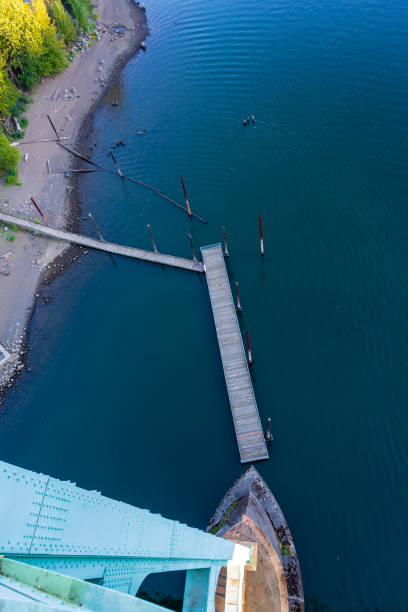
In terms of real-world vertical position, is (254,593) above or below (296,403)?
below

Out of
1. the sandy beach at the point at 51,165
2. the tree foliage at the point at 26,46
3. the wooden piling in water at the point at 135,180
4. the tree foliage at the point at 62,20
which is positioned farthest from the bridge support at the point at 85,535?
the tree foliage at the point at 62,20

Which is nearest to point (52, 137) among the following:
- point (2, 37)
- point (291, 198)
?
point (2, 37)

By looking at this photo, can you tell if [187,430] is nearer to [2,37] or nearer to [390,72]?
[390,72]

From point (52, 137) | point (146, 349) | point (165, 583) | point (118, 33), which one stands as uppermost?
point (118, 33)

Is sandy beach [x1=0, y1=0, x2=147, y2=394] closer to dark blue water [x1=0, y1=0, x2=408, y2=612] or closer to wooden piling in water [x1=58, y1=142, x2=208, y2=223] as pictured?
wooden piling in water [x1=58, y1=142, x2=208, y2=223]

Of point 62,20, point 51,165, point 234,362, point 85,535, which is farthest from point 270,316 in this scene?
point 62,20

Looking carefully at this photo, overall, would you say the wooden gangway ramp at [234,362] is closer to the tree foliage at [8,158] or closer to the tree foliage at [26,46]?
the tree foliage at [8,158]
